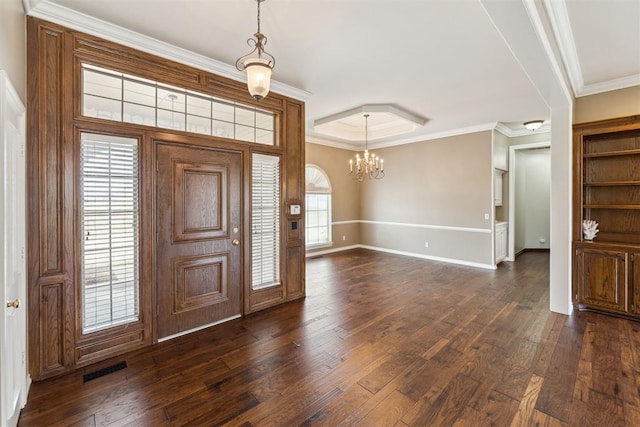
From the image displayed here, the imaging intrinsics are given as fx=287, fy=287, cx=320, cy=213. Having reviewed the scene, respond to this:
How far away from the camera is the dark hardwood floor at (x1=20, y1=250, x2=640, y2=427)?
75.3 inches

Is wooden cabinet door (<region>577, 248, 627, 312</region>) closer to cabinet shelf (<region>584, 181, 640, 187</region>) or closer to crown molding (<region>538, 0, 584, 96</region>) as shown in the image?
cabinet shelf (<region>584, 181, 640, 187</region>)

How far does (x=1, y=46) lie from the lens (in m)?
1.57

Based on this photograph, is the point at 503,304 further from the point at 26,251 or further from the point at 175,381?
the point at 26,251

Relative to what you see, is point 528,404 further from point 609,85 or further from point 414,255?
point 414,255

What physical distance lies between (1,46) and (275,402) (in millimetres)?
2708

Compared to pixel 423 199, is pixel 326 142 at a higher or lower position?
higher

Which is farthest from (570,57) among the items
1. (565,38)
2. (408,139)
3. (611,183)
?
(408,139)

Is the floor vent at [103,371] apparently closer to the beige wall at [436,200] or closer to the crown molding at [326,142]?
the crown molding at [326,142]

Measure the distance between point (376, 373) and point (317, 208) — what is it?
17.0 feet

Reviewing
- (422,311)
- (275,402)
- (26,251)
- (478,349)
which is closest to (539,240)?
(422,311)

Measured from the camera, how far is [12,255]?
69.8 inches

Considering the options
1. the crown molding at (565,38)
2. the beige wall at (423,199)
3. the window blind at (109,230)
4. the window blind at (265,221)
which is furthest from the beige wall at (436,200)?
the window blind at (109,230)

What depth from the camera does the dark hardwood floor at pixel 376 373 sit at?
6.28ft

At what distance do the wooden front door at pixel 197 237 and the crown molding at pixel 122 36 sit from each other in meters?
0.90
